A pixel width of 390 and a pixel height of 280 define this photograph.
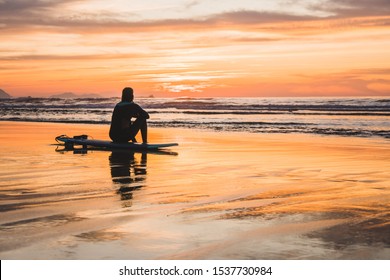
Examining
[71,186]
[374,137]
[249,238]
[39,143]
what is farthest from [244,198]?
[374,137]

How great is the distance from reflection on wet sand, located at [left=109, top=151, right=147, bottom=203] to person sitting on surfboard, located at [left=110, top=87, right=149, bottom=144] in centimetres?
69

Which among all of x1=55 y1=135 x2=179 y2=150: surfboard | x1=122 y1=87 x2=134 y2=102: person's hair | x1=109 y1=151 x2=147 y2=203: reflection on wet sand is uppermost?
x1=122 y1=87 x2=134 y2=102: person's hair

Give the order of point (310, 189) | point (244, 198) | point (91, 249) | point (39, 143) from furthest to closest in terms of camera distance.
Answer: point (39, 143) → point (310, 189) → point (244, 198) → point (91, 249)

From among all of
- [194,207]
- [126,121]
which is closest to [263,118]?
[126,121]

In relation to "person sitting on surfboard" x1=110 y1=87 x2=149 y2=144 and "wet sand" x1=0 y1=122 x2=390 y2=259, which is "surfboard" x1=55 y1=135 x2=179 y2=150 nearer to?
"person sitting on surfboard" x1=110 y1=87 x2=149 y2=144

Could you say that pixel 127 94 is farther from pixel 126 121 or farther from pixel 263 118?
pixel 263 118

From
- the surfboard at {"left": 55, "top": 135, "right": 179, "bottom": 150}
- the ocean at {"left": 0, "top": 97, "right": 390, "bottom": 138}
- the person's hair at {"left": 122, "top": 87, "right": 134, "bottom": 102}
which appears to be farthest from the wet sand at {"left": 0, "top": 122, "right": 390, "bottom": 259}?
the ocean at {"left": 0, "top": 97, "right": 390, "bottom": 138}

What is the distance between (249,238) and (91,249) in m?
1.55

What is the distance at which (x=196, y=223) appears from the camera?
652 cm

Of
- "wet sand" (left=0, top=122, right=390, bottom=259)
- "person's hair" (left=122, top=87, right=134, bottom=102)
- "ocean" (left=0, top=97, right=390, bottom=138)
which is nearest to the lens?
"wet sand" (left=0, top=122, right=390, bottom=259)

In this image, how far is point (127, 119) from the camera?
1566cm

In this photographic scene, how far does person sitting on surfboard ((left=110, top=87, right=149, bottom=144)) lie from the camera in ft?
50.1

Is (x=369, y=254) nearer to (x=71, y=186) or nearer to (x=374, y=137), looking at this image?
(x=71, y=186)

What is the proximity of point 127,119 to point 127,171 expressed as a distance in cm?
446
